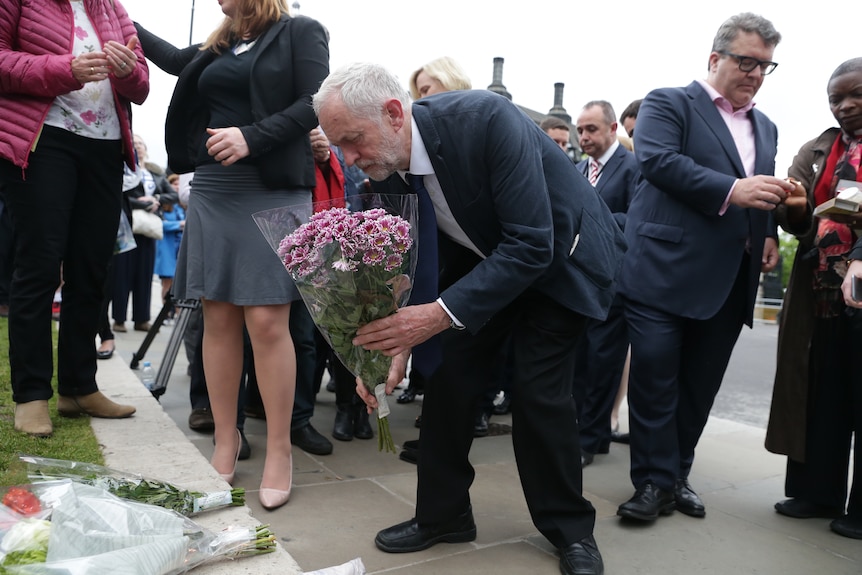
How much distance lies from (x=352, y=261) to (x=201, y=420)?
87.6 inches

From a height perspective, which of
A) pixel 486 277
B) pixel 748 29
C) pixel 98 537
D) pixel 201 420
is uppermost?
pixel 748 29

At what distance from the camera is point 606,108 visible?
14.9 feet

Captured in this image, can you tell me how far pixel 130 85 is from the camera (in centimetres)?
319

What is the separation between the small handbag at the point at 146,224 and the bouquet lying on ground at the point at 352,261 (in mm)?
5719

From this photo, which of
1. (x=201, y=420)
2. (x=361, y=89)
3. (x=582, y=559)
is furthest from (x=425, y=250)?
(x=201, y=420)

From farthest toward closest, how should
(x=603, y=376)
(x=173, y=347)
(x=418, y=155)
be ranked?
1. (x=173, y=347)
2. (x=603, y=376)
3. (x=418, y=155)

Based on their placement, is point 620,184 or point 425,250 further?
point 620,184

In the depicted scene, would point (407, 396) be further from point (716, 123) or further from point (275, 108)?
point (716, 123)

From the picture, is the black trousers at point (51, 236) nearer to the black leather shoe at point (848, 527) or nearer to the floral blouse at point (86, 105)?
the floral blouse at point (86, 105)

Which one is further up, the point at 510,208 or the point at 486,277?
the point at 510,208

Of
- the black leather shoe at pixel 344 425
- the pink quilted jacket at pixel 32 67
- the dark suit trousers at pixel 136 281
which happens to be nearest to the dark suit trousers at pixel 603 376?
the black leather shoe at pixel 344 425

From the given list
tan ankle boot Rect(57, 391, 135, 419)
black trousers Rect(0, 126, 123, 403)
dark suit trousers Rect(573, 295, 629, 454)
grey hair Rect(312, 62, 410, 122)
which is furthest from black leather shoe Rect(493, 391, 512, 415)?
grey hair Rect(312, 62, 410, 122)

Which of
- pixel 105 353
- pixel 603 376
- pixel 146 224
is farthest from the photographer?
pixel 146 224

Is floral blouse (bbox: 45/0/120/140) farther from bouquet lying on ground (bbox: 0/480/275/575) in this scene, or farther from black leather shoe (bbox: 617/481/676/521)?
black leather shoe (bbox: 617/481/676/521)
